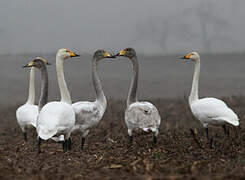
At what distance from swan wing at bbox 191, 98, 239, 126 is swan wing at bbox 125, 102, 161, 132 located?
3.79ft

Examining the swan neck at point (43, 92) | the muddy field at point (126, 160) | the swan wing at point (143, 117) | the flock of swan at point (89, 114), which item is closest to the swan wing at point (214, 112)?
the flock of swan at point (89, 114)

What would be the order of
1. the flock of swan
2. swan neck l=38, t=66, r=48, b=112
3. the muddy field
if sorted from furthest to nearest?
swan neck l=38, t=66, r=48, b=112 → the flock of swan → the muddy field

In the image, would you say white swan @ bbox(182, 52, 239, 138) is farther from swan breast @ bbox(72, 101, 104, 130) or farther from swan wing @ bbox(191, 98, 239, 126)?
swan breast @ bbox(72, 101, 104, 130)

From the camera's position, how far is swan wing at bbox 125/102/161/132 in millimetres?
8266

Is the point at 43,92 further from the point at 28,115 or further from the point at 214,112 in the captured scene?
the point at 214,112

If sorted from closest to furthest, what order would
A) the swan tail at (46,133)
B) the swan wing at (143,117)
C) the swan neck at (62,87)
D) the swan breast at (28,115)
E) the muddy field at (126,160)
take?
the muddy field at (126,160) → the swan tail at (46,133) → the swan wing at (143,117) → the swan neck at (62,87) → the swan breast at (28,115)

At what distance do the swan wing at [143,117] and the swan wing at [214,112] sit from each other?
1.15 metres

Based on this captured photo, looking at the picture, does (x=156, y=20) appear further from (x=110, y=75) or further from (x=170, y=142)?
(x=170, y=142)

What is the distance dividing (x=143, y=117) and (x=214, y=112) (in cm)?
153

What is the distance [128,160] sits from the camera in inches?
242

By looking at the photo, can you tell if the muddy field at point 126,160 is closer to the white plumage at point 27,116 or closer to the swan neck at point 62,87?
the white plumage at point 27,116

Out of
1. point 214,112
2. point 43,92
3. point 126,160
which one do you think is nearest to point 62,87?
point 43,92

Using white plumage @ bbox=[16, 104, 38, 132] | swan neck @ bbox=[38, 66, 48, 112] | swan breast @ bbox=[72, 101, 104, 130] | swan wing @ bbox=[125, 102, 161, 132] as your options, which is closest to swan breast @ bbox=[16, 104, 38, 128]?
white plumage @ bbox=[16, 104, 38, 132]

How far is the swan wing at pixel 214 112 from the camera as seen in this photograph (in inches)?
336
